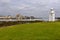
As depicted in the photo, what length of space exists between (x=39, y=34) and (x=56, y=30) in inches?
71.2

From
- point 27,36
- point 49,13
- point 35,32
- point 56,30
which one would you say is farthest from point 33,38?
point 49,13

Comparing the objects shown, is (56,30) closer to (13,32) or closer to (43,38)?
(43,38)

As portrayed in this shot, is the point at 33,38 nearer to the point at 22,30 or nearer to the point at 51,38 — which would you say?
the point at 51,38

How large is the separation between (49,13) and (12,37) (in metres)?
11.2

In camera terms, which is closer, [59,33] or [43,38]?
[43,38]

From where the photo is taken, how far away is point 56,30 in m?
16.0

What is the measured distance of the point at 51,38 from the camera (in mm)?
13938

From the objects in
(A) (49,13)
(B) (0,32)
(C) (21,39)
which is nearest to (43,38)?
(C) (21,39)

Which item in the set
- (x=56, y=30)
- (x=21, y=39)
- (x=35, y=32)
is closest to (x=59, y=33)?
(x=56, y=30)

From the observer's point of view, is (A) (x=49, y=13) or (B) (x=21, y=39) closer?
(B) (x=21, y=39)

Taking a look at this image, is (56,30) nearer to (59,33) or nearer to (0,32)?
(59,33)

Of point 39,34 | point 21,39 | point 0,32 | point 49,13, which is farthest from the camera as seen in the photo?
point 49,13

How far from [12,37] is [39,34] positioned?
2.25 m

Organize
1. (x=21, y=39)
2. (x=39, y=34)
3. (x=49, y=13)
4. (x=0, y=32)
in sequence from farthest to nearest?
(x=49, y=13), (x=0, y=32), (x=39, y=34), (x=21, y=39)
